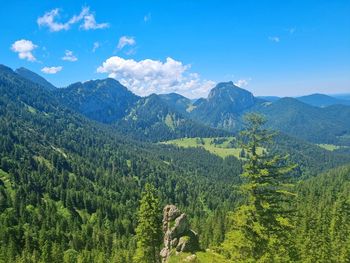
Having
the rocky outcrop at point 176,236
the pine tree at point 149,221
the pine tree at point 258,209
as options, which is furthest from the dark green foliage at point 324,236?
the pine tree at point 258,209

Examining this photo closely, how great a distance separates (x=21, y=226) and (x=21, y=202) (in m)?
25.8

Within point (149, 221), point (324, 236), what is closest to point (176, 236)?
point (149, 221)

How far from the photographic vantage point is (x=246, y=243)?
26.9 m

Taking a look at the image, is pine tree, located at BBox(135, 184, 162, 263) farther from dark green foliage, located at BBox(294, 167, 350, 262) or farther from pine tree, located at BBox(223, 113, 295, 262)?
pine tree, located at BBox(223, 113, 295, 262)

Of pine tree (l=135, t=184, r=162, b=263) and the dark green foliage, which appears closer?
pine tree (l=135, t=184, r=162, b=263)

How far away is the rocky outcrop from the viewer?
266 ft

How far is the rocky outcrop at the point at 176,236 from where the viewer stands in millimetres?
81062

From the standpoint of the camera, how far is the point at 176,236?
83.2 m

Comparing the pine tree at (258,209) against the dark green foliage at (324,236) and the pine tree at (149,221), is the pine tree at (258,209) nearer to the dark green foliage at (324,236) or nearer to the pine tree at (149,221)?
the dark green foliage at (324,236)

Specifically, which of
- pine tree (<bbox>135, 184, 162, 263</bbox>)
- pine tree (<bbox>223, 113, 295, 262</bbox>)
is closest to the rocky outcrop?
pine tree (<bbox>135, 184, 162, 263</bbox>)

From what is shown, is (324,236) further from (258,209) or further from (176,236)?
(258,209)

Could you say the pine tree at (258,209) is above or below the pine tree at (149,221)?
above

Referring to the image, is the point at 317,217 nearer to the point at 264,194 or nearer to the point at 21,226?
the point at 264,194

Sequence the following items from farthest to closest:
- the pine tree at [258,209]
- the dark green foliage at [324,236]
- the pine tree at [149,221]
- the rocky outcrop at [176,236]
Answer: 1. the rocky outcrop at [176,236]
2. the dark green foliage at [324,236]
3. the pine tree at [149,221]
4. the pine tree at [258,209]
